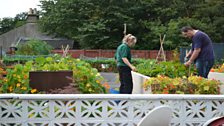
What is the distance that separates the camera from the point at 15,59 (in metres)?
25.1

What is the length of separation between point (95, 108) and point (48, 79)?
5.92 ft

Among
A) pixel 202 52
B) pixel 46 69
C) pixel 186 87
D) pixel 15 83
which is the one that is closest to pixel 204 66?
pixel 202 52

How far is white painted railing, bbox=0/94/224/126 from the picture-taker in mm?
3266

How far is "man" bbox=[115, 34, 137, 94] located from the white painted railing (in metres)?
2.95

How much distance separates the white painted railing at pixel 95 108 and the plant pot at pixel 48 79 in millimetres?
1464

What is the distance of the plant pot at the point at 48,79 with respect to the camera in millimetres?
4895

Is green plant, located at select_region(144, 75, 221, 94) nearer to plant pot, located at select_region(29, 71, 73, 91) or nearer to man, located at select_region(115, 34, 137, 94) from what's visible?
plant pot, located at select_region(29, 71, 73, 91)

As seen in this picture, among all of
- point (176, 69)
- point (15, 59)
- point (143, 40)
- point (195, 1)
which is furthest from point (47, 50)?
point (176, 69)

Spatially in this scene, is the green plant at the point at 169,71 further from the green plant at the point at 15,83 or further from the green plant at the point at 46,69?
the green plant at the point at 15,83

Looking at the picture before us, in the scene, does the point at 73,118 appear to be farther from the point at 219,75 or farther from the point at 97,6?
the point at 97,6

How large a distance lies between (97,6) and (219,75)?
2983 centimetres

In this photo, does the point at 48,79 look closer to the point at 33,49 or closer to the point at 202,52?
the point at 202,52

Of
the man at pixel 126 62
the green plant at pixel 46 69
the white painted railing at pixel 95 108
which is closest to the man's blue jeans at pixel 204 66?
the man at pixel 126 62

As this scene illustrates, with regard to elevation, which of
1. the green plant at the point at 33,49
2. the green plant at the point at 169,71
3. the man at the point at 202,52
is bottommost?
the green plant at the point at 33,49
